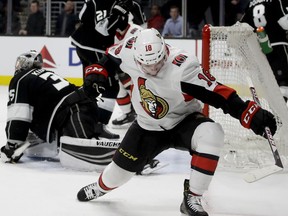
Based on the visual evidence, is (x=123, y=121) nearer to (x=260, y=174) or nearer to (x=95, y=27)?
(x=95, y=27)

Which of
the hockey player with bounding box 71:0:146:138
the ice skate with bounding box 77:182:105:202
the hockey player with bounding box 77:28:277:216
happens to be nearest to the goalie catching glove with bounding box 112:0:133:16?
the hockey player with bounding box 71:0:146:138

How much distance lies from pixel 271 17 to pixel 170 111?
1.68 m

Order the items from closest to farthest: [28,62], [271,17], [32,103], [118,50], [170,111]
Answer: [170,111] < [118,50] < [32,103] < [28,62] < [271,17]

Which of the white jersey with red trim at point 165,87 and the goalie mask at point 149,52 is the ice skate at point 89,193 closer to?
the white jersey with red trim at point 165,87

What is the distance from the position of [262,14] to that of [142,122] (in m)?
1.66

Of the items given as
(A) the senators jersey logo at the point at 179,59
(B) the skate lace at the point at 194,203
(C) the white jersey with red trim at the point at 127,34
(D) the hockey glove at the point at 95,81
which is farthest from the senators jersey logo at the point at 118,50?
(C) the white jersey with red trim at the point at 127,34

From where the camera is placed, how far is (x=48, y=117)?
3.76 meters

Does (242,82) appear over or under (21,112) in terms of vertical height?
over

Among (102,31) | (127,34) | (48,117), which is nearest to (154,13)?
(127,34)

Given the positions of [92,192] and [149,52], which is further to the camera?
[92,192]

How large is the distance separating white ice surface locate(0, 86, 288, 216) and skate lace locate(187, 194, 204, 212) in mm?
154

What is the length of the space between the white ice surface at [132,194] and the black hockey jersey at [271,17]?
1075 mm

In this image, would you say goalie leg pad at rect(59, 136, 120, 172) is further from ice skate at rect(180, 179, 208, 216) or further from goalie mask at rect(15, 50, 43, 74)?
ice skate at rect(180, 179, 208, 216)

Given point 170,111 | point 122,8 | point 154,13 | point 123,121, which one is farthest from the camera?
point 154,13
